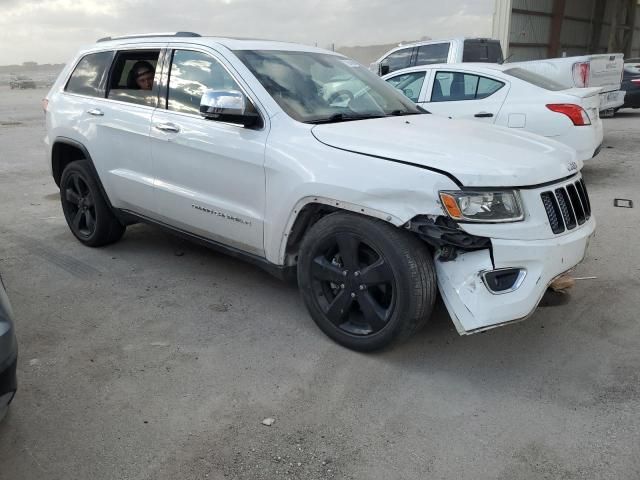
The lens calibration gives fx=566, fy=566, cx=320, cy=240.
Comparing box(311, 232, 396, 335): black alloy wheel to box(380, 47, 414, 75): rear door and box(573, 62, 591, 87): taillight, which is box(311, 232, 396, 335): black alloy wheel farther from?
box(380, 47, 414, 75): rear door

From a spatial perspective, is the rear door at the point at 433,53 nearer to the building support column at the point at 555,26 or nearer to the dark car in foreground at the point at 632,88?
the dark car in foreground at the point at 632,88

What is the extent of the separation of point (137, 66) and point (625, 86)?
14.7 m

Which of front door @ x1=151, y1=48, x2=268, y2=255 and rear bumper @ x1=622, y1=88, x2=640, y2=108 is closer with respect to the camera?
front door @ x1=151, y1=48, x2=268, y2=255

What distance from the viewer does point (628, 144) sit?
10742 mm

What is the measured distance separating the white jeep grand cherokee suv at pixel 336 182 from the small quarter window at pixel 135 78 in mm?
16

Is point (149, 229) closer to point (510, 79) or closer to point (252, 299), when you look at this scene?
point (252, 299)

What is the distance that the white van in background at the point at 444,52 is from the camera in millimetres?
11039

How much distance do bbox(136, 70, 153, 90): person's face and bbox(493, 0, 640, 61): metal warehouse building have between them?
21508 millimetres

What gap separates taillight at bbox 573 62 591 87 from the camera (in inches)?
368

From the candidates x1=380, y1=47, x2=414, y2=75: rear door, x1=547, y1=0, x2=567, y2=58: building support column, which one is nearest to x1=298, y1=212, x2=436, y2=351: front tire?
x1=380, y1=47, x2=414, y2=75: rear door

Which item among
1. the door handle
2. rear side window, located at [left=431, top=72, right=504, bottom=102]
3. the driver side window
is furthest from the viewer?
the driver side window

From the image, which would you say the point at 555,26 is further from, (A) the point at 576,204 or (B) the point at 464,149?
(B) the point at 464,149

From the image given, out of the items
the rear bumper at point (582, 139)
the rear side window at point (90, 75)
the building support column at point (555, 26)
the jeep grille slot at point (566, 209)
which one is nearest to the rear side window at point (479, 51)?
the rear bumper at point (582, 139)

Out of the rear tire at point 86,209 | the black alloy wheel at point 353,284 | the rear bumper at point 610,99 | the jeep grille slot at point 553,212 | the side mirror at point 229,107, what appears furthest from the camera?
the rear bumper at point 610,99
